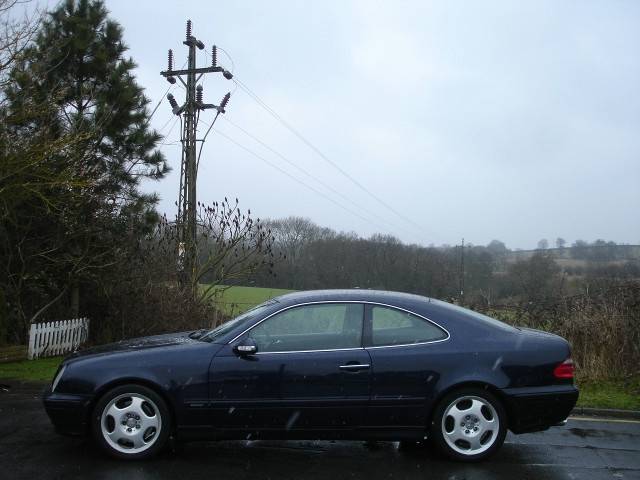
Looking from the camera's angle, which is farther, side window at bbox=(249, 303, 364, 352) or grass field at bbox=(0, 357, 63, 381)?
grass field at bbox=(0, 357, 63, 381)

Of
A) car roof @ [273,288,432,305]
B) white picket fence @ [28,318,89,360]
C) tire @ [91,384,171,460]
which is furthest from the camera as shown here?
white picket fence @ [28,318,89,360]

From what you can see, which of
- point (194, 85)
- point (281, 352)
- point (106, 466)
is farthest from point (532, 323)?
point (194, 85)

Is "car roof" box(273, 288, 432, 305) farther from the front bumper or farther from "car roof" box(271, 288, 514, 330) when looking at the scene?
the front bumper

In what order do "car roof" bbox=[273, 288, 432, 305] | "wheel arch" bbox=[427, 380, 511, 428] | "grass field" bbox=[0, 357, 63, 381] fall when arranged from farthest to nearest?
1. "grass field" bbox=[0, 357, 63, 381]
2. "car roof" bbox=[273, 288, 432, 305]
3. "wheel arch" bbox=[427, 380, 511, 428]

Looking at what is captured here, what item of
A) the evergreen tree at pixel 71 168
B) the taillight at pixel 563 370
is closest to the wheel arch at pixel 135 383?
the taillight at pixel 563 370

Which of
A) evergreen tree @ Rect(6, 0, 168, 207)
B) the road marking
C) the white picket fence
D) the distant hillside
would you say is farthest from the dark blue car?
the distant hillside

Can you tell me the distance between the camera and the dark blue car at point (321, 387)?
5.09 metres

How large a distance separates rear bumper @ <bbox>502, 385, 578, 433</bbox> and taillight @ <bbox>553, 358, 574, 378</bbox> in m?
0.10

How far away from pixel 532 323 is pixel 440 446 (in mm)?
7057

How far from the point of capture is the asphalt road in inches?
192

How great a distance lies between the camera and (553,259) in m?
17.5

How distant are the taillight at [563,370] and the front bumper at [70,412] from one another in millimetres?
4022

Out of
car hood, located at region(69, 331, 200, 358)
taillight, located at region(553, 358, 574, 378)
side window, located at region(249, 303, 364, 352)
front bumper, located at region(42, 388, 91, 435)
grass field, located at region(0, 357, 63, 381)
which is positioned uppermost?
side window, located at region(249, 303, 364, 352)

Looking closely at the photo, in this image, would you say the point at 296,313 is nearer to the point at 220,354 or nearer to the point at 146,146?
the point at 220,354
